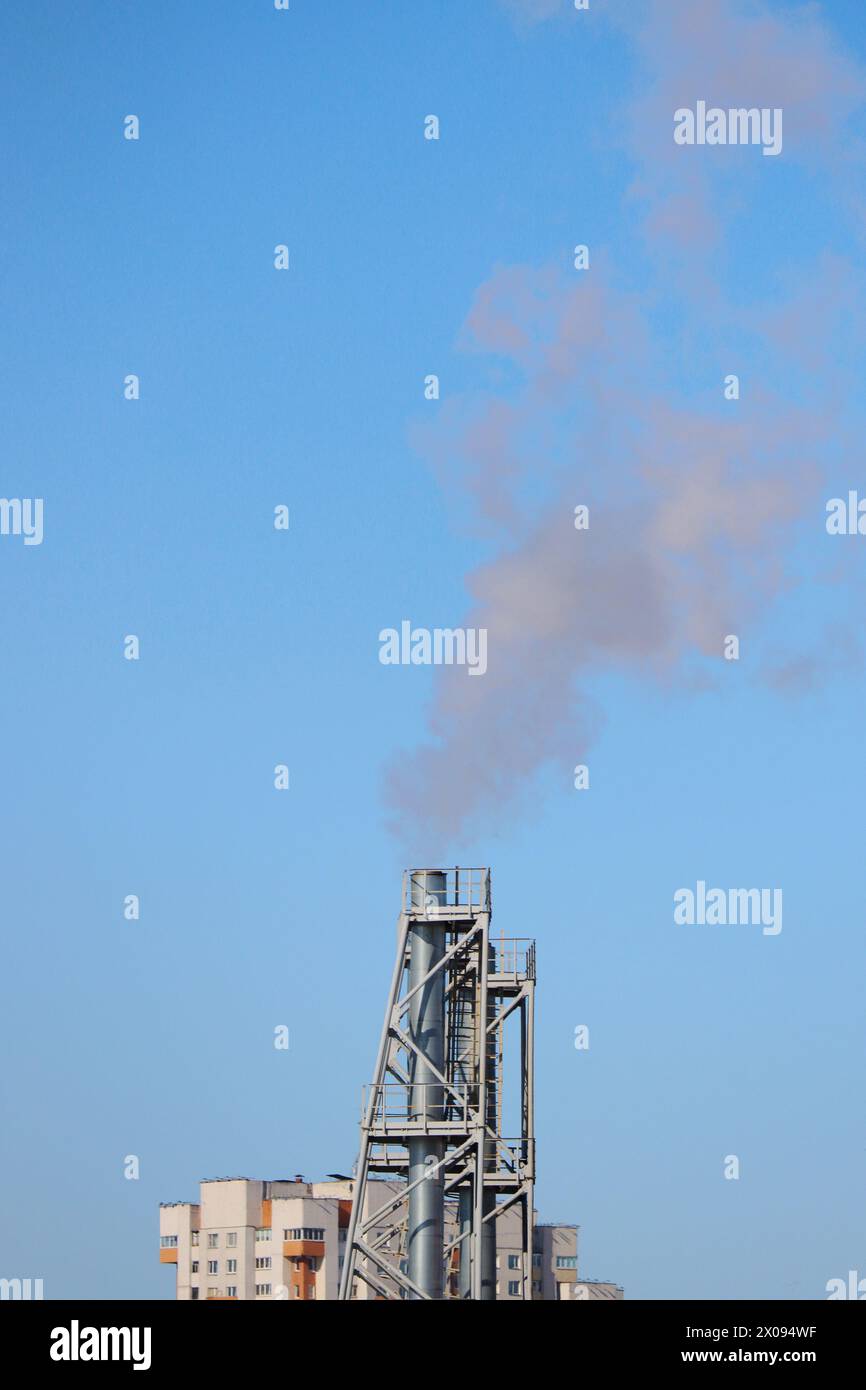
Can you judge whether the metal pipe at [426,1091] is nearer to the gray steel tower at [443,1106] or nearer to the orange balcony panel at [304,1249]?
the gray steel tower at [443,1106]

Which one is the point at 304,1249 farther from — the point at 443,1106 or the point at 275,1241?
the point at 443,1106

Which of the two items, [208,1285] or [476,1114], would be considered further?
[208,1285]

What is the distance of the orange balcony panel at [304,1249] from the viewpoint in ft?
392

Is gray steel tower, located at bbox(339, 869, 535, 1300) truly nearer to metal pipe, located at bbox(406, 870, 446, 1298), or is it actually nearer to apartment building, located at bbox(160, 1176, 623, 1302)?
metal pipe, located at bbox(406, 870, 446, 1298)

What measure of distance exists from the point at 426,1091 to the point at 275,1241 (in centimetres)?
7717

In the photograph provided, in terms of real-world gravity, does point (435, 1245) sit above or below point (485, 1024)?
below

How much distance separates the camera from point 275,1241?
398 ft

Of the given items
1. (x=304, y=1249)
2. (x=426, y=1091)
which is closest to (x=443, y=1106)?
(x=426, y=1091)
